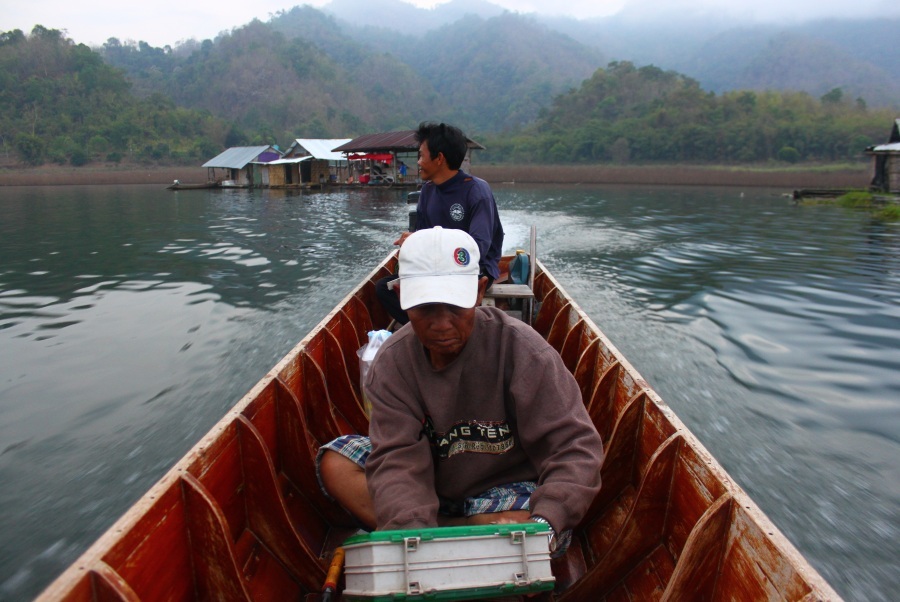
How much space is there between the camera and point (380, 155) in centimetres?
3200

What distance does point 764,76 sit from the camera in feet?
392

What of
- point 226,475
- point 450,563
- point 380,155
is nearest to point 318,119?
point 380,155

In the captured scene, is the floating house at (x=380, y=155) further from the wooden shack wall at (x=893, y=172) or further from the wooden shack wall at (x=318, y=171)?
the wooden shack wall at (x=893, y=172)

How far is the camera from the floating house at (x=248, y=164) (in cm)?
3628

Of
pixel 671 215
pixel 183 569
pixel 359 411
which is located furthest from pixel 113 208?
pixel 183 569

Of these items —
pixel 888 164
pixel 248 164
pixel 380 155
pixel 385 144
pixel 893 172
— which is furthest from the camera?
pixel 248 164

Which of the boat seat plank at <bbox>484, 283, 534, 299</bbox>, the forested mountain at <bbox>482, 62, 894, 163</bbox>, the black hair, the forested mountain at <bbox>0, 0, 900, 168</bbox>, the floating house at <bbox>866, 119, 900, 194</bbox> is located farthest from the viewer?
the forested mountain at <bbox>0, 0, 900, 168</bbox>

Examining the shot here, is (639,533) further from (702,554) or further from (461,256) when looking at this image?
(461,256)

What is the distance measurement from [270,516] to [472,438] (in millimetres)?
957

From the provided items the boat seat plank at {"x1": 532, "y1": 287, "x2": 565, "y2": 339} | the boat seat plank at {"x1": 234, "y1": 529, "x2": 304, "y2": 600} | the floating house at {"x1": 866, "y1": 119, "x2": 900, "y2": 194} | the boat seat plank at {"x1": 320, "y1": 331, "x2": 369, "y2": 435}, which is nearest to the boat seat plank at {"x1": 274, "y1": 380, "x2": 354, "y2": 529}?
the boat seat plank at {"x1": 234, "y1": 529, "x2": 304, "y2": 600}

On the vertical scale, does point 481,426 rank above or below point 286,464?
above

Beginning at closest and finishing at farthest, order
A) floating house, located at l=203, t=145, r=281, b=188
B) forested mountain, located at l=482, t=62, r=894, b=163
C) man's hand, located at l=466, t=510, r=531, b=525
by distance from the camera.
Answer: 1. man's hand, located at l=466, t=510, r=531, b=525
2. floating house, located at l=203, t=145, r=281, b=188
3. forested mountain, located at l=482, t=62, r=894, b=163

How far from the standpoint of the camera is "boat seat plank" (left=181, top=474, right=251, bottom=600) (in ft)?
5.98

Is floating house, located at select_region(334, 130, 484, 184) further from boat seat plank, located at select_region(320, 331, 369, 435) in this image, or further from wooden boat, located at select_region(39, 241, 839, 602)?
wooden boat, located at select_region(39, 241, 839, 602)
